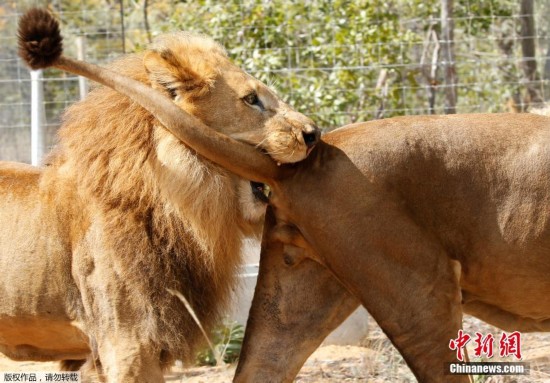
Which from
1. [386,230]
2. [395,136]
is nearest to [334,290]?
[386,230]

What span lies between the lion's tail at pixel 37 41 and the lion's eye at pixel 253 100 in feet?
2.97

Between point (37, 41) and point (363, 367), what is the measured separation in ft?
10.8

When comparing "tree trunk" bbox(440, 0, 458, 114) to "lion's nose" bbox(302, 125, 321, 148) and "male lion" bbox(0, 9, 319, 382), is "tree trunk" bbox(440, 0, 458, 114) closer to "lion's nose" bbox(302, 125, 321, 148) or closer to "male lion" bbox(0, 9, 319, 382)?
"male lion" bbox(0, 9, 319, 382)

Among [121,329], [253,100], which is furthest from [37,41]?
[121,329]

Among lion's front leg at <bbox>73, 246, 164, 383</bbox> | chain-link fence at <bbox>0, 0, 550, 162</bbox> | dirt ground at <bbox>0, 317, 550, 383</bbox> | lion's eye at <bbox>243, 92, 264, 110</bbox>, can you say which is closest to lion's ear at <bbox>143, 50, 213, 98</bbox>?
lion's eye at <bbox>243, 92, 264, 110</bbox>

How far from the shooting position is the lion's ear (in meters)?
4.17

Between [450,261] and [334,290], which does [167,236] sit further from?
[450,261]

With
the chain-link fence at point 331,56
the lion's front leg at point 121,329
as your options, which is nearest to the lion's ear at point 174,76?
the lion's front leg at point 121,329

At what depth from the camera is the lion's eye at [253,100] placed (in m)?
4.23

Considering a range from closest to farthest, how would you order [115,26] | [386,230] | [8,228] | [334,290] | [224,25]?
[386,230], [334,290], [8,228], [224,25], [115,26]

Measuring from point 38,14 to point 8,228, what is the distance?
1150 mm

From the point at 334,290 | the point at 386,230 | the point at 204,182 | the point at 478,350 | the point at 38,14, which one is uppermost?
the point at 38,14

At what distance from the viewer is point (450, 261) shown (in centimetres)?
372

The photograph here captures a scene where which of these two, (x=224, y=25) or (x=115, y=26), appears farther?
(x=115, y=26)
